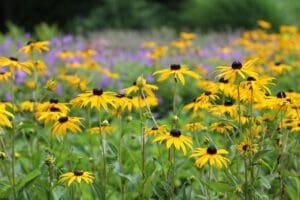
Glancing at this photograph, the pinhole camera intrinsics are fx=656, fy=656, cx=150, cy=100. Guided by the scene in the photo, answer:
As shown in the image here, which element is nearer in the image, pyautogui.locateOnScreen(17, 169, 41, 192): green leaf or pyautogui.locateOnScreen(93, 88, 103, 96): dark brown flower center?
pyautogui.locateOnScreen(93, 88, 103, 96): dark brown flower center

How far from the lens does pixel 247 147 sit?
7.49 feet

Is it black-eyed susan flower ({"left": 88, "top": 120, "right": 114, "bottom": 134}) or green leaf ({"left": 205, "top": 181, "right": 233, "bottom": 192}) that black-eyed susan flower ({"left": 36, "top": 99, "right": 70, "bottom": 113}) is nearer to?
black-eyed susan flower ({"left": 88, "top": 120, "right": 114, "bottom": 134})

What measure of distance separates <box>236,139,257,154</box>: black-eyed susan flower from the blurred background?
6.38 metres

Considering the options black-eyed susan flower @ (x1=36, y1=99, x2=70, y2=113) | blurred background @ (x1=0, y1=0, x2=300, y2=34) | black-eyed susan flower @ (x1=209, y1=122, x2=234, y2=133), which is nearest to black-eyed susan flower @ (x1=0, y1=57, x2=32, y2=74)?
black-eyed susan flower @ (x1=36, y1=99, x2=70, y2=113)

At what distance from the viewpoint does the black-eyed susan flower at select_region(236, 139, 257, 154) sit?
2244 mm

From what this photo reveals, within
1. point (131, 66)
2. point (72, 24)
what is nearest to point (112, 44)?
point (131, 66)

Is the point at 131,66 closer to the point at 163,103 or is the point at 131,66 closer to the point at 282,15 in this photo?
the point at 163,103

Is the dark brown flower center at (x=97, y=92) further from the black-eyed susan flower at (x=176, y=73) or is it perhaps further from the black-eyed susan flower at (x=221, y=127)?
the black-eyed susan flower at (x=221, y=127)

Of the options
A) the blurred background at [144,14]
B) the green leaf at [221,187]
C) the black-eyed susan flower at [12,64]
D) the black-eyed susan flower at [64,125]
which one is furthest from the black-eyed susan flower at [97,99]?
the blurred background at [144,14]

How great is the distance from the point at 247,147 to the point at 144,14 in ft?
35.6

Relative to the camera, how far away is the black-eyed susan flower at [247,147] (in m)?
2.24

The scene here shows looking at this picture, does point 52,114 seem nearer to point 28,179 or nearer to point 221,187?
point 28,179

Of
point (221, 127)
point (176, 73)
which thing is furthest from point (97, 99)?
point (221, 127)

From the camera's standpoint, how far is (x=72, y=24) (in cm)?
1346
